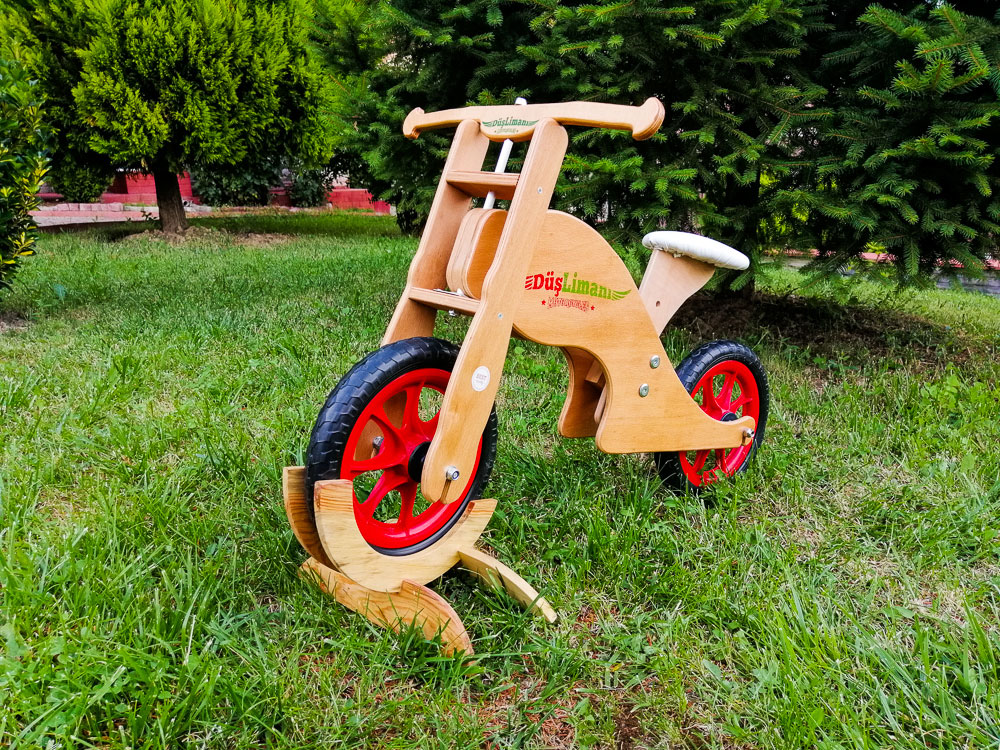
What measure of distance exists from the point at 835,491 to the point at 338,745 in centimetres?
186

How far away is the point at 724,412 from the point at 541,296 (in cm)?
104

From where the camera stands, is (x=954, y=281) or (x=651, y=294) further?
(x=954, y=281)

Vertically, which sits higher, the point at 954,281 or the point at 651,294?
the point at 651,294

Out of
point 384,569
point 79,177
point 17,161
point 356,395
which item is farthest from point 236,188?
point 384,569

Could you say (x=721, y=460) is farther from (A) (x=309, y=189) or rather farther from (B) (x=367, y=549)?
(A) (x=309, y=189)

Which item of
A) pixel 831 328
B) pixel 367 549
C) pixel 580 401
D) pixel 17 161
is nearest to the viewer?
pixel 367 549

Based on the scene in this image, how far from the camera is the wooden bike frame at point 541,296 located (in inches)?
69.7

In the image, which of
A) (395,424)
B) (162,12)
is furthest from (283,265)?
(395,424)

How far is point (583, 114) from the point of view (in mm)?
1776

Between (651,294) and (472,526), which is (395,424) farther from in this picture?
(651,294)

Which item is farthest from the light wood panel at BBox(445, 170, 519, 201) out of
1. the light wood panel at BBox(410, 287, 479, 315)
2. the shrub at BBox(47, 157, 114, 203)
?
the shrub at BBox(47, 157, 114, 203)

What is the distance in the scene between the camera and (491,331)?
1772 mm

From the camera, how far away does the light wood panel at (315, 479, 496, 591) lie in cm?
164

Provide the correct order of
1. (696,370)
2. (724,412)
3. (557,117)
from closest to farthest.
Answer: (557,117) < (696,370) < (724,412)
